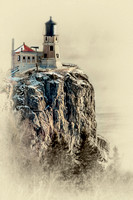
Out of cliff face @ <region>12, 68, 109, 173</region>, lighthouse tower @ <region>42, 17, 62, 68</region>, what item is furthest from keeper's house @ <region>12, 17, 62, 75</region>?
cliff face @ <region>12, 68, 109, 173</region>

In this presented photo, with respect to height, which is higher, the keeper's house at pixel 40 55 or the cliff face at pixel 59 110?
the keeper's house at pixel 40 55

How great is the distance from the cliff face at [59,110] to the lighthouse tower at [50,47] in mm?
1442

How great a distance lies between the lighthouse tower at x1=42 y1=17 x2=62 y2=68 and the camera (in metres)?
89.7

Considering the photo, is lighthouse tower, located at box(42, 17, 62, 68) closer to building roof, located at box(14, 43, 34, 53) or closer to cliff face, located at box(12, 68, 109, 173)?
cliff face, located at box(12, 68, 109, 173)

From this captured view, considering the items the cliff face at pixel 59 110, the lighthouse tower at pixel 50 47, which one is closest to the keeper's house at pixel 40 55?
the lighthouse tower at pixel 50 47

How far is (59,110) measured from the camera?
289ft

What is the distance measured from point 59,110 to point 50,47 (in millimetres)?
9153

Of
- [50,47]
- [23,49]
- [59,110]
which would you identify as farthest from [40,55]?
[59,110]

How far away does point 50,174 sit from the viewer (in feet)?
288

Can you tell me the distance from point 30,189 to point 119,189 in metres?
14.6

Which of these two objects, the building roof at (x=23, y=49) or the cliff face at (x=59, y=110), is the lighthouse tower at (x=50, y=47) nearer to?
the cliff face at (x=59, y=110)

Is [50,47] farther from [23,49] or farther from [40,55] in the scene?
[23,49]

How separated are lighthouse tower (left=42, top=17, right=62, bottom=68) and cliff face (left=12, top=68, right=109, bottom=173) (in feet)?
4.73

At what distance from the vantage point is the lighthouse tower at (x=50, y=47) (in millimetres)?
89688
